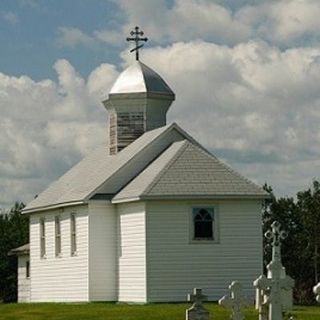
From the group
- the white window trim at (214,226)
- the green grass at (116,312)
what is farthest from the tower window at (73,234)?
the white window trim at (214,226)

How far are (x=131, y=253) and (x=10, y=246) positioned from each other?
36.5 m

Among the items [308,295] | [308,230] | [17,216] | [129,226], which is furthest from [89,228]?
[17,216]

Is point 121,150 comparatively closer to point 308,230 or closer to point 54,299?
point 54,299

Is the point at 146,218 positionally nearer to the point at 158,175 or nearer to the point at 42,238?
the point at 158,175

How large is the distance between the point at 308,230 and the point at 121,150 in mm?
27126

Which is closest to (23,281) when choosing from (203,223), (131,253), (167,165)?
(131,253)

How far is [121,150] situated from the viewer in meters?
52.6

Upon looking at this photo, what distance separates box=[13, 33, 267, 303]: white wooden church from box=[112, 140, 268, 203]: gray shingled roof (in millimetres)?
36

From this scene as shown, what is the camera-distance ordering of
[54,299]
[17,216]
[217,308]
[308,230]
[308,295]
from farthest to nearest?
[17,216] < [308,230] < [308,295] < [54,299] < [217,308]

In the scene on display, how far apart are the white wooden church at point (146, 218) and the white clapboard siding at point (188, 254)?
0.12 feet

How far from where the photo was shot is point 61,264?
51125 millimetres

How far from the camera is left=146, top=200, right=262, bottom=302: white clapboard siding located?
4500 cm

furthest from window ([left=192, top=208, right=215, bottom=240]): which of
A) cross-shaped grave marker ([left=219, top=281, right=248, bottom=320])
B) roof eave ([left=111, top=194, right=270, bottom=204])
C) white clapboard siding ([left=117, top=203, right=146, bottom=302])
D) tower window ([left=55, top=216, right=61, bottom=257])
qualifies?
cross-shaped grave marker ([left=219, top=281, right=248, bottom=320])

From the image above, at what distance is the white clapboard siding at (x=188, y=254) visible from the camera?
45.0m
